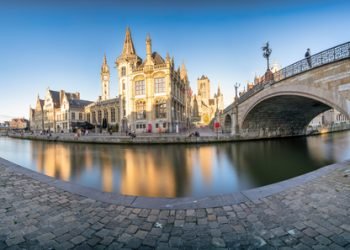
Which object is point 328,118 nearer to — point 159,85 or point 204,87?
point 159,85

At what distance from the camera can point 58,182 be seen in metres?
4.60

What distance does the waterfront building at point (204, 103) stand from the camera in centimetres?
7469

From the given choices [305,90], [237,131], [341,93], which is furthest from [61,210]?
[237,131]

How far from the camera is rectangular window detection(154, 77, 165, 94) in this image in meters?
30.0

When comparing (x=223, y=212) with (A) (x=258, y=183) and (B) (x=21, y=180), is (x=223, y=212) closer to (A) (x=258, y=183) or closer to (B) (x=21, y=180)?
(A) (x=258, y=183)

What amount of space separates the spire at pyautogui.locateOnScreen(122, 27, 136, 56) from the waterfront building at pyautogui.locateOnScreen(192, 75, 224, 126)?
41274 millimetres

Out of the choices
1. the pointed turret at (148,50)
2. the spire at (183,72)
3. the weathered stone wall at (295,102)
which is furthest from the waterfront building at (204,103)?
the weathered stone wall at (295,102)

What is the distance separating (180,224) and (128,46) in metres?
42.8

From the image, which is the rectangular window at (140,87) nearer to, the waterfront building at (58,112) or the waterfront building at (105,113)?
the waterfront building at (105,113)

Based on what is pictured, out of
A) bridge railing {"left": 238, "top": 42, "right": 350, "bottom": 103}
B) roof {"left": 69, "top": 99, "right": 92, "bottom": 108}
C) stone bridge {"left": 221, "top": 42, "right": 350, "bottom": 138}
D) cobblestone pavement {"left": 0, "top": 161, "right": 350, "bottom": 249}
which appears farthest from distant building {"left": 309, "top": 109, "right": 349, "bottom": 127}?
roof {"left": 69, "top": 99, "right": 92, "bottom": 108}

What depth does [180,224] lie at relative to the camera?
258 centimetres

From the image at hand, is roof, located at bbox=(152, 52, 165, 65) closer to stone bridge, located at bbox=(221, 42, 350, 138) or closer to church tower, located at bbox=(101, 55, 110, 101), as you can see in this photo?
stone bridge, located at bbox=(221, 42, 350, 138)

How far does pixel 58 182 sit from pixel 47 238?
2.80 m

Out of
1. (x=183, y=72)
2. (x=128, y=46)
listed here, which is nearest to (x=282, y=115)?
(x=128, y=46)
